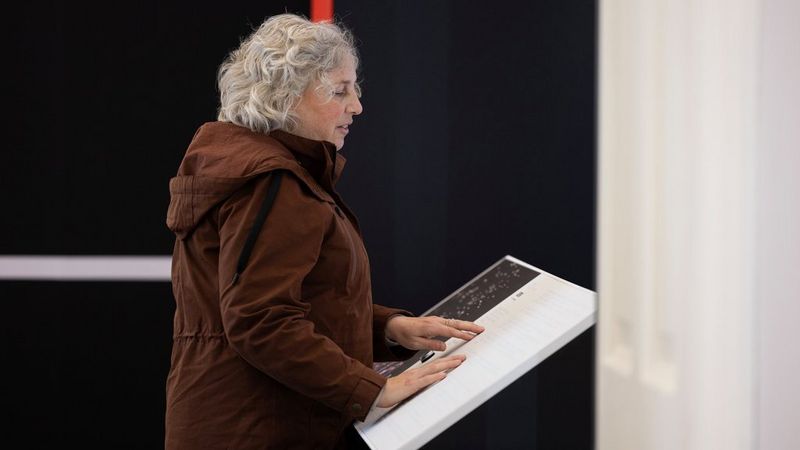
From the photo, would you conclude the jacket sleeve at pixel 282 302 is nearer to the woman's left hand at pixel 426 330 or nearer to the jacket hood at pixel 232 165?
the jacket hood at pixel 232 165

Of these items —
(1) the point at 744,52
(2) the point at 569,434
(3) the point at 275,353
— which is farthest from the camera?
(2) the point at 569,434

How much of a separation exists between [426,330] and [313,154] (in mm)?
501

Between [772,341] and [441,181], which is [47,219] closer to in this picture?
[441,181]

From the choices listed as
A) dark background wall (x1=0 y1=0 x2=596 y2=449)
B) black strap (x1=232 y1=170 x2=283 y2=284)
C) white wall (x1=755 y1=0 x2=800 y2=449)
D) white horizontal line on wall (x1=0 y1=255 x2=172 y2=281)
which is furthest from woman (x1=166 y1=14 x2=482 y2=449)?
white horizontal line on wall (x1=0 y1=255 x2=172 y2=281)

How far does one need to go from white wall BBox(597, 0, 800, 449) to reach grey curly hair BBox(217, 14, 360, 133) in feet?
4.09

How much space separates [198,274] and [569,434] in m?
0.76

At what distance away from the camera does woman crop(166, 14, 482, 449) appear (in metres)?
1.57

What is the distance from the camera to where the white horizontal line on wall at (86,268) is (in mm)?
3182

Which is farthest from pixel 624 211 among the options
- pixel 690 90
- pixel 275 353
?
pixel 275 353

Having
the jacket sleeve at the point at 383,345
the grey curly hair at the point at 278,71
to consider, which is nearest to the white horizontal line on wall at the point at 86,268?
the jacket sleeve at the point at 383,345

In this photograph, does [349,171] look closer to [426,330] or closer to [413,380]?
[426,330]

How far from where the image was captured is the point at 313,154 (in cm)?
175

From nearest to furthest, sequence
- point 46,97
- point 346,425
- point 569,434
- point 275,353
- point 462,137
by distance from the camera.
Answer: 1. point 275,353
2. point 569,434
3. point 346,425
4. point 462,137
5. point 46,97

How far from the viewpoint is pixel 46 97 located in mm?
3160
